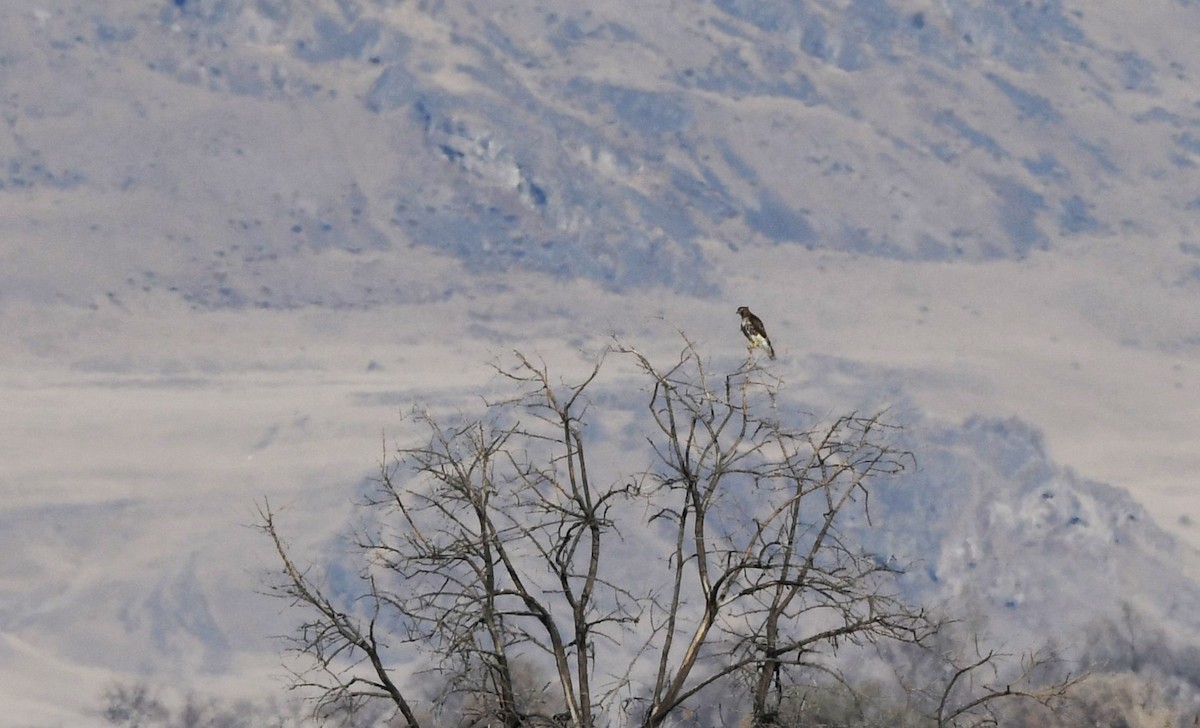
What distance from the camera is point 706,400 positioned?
1798cm

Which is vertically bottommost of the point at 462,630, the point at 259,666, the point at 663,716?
the point at 663,716

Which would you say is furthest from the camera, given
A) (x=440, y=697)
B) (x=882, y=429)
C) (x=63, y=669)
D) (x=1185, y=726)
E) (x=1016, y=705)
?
(x=63, y=669)

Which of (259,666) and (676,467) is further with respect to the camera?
(259,666)

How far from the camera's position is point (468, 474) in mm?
17656

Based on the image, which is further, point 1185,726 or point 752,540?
point 1185,726

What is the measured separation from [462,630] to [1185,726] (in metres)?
75.6

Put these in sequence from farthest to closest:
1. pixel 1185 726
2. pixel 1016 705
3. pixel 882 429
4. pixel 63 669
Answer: pixel 63 669
pixel 1185 726
pixel 1016 705
pixel 882 429

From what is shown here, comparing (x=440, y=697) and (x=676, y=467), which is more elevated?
(x=676, y=467)

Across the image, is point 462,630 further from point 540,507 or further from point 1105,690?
point 1105,690

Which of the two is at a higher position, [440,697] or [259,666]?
[259,666]

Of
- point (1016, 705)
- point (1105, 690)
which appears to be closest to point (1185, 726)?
point (1105, 690)

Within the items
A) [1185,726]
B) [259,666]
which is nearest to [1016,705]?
[1185,726]

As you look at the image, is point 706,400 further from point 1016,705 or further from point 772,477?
point 1016,705

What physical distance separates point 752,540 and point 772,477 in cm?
52
